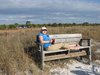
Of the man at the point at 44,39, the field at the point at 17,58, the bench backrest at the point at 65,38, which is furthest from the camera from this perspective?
the bench backrest at the point at 65,38

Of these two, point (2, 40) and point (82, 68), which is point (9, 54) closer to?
point (2, 40)

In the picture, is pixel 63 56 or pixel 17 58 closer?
pixel 17 58

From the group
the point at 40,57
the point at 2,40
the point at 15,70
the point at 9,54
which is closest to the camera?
the point at 15,70

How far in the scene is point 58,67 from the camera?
931 cm

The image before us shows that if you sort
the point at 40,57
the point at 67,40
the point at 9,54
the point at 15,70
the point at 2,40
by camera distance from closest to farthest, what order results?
the point at 15,70 < the point at 9,54 < the point at 40,57 < the point at 2,40 < the point at 67,40

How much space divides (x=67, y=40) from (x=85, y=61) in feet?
3.46

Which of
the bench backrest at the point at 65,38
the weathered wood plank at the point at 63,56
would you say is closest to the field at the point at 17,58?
the weathered wood plank at the point at 63,56

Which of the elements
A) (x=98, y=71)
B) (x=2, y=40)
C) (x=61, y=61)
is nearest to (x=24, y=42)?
(x=2, y=40)

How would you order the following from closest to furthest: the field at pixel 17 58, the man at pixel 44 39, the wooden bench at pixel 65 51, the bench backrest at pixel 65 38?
the field at pixel 17 58 < the wooden bench at pixel 65 51 < the man at pixel 44 39 < the bench backrest at pixel 65 38

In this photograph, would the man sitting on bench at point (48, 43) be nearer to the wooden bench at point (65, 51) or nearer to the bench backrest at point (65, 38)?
the wooden bench at point (65, 51)

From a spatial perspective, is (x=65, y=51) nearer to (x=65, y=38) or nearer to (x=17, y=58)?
(x=65, y=38)

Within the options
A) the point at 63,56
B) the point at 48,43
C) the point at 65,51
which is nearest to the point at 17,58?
the point at 48,43

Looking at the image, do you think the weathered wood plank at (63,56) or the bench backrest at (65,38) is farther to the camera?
the bench backrest at (65,38)

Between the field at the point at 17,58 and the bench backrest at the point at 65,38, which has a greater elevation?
the bench backrest at the point at 65,38
